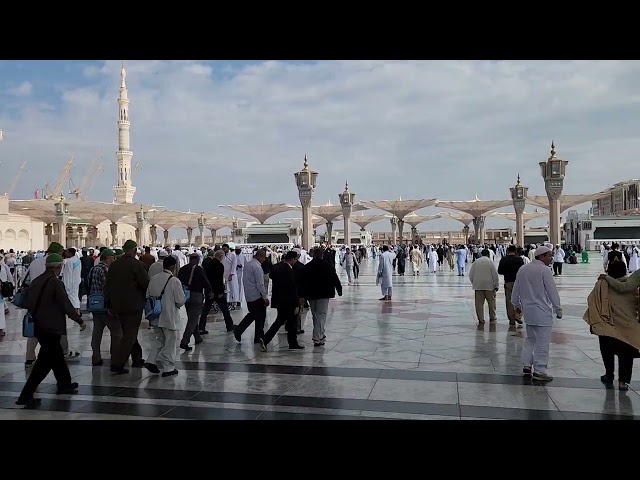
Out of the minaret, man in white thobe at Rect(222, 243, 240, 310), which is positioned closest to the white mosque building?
the minaret

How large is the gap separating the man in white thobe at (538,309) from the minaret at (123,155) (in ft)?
252

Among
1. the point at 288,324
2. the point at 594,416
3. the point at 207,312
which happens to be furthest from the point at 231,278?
the point at 594,416

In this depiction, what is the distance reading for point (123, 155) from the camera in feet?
252

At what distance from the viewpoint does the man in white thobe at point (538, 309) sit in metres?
4.85

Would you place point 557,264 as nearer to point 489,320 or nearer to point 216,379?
point 489,320

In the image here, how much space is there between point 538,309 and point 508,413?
3.99ft

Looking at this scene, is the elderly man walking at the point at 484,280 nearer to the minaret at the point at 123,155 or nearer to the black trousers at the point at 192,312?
the black trousers at the point at 192,312

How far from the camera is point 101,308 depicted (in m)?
5.65

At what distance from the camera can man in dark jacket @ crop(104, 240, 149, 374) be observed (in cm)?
538

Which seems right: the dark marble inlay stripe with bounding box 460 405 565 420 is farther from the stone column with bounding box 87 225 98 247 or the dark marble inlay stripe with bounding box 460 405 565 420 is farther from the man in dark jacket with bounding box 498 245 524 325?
the stone column with bounding box 87 225 98 247

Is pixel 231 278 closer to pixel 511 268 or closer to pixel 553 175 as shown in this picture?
pixel 511 268
